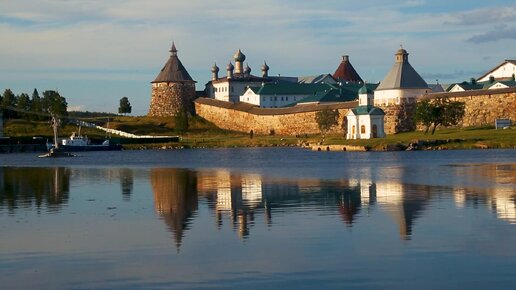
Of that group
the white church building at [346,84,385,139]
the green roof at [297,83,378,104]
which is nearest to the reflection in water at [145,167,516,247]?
the white church building at [346,84,385,139]

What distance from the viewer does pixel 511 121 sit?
63500mm

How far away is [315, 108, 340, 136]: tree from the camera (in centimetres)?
7394

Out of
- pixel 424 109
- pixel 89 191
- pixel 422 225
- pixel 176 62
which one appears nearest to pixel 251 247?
pixel 422 225

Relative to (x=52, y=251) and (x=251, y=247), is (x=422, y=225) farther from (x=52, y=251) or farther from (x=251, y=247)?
(x=52, y=251)

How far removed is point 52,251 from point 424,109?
163 feet

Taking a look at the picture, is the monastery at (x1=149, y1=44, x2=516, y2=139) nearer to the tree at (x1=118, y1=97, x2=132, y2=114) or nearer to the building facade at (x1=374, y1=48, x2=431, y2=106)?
the building facade at (x1=374, y1=48, x2=431, y2=106)

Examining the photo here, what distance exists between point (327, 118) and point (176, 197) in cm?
5058

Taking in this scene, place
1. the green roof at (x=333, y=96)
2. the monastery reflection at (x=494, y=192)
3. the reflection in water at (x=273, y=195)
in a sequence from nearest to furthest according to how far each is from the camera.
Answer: the reflection in water at (x=273, y=195) < the monastery reflection at (x=494, y=192) < the green roof at (x=333, y=96)

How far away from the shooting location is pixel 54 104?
85.0 metres

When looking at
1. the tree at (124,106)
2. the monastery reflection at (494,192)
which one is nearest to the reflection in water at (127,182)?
the monastery reflection at (494,192)

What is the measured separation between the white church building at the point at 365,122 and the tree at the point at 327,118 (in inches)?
267

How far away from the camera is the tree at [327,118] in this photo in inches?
2911

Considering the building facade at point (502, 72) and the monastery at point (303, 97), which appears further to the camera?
the building facade at point (502, 72)

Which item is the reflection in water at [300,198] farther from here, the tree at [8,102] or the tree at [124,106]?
the tree at [124,106]
